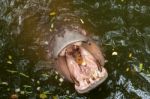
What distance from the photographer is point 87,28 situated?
7.90 metres

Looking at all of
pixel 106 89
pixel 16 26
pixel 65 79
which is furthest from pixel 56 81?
pixel 16 26

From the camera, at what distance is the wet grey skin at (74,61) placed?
6426mm

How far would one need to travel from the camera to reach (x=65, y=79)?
717cm

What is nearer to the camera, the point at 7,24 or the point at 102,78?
the point at 102,78

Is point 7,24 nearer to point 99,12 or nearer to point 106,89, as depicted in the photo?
point 99,12

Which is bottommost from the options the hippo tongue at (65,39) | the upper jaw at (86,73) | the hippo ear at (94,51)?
the upper jaw at (86,73)

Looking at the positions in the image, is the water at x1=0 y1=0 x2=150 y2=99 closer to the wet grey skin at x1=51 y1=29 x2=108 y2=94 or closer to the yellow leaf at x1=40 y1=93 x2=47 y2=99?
the yellow leaf at x1=40 y1=93 x2=47 y2=99

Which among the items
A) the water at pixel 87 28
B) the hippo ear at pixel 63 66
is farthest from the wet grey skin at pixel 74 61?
the water at pixel 87 28

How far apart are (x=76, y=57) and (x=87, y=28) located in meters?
1.23

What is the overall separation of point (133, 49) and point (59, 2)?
192 cm

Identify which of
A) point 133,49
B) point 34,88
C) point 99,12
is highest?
point 99,12

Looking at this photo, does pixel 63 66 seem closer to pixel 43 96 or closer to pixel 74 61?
pixel 74 61

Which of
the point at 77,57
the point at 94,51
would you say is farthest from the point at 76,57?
the point at 94,51

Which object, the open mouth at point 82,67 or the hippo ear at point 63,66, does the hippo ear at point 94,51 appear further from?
the hippo ear at point 63,66
